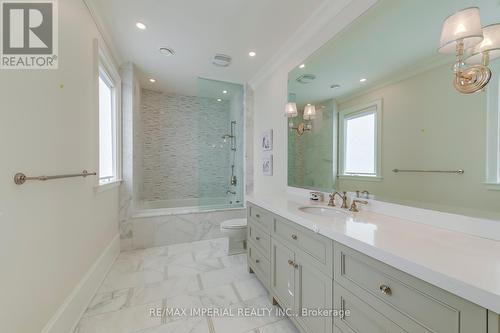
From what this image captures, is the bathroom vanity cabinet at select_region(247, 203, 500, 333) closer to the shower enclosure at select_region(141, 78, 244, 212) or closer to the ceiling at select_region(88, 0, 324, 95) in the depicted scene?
the ceiling at select_region(88, 0, 324, 95)

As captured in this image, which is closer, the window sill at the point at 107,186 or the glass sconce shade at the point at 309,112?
the window sill at the point at 107,186

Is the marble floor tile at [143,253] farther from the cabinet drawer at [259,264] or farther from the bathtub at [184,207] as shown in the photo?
the cabinet drawer at [259,264]

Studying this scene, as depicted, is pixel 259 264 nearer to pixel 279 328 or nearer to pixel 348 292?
pixel 279 328

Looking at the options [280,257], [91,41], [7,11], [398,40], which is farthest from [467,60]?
[91,41]

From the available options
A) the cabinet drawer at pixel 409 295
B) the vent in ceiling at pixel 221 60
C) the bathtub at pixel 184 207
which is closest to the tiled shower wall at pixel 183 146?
the bathtub at pixel 184 207

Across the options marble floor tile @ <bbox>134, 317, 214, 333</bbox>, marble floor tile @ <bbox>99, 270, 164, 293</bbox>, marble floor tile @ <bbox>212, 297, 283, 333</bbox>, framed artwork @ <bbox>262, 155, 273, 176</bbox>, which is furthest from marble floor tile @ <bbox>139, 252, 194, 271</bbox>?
framed artwork @ <bbox>262, 155, 273, 176</bbox>

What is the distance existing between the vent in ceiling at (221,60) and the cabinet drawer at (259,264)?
2.28 meters

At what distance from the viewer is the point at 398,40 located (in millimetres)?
1313

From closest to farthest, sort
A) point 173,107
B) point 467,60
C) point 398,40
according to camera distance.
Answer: point 467,60 → point 398,40 → point 173,107

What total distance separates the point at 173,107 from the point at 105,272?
3138 mm

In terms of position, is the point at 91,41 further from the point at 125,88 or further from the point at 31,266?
the point at 31,266

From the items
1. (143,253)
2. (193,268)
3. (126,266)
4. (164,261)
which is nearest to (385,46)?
(193,268)

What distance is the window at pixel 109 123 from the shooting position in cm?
230

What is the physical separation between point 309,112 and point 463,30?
1246mm
